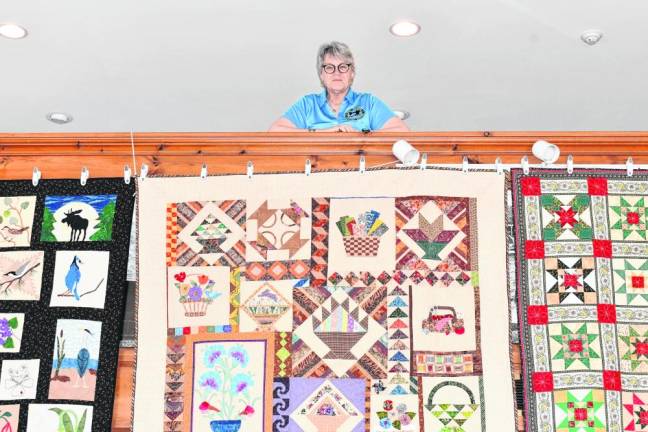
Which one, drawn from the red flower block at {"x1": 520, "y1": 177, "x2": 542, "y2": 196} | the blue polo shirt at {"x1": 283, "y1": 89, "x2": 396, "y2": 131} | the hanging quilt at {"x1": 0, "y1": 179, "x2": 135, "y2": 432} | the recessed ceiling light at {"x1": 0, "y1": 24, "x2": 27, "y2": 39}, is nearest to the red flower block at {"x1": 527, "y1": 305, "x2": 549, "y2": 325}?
the red flower block at {"x1": 520, "y1": 177, "x2": 542, "y2": 196}

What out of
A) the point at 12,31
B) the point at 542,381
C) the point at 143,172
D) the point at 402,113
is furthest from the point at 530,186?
the point at 12,31

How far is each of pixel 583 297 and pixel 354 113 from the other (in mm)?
1122

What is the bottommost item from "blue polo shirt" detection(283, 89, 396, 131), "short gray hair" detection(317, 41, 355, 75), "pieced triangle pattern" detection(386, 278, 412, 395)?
"pieced triangle pattern" detection(386, 278, 412, 395)

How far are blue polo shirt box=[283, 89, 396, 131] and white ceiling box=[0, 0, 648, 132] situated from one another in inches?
43.7

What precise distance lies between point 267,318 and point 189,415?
1.17ft

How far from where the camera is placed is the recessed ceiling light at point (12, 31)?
13.6ft

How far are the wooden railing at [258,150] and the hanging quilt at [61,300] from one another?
71 millimetres

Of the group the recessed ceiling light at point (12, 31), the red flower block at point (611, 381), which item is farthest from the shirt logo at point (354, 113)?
the recessed ceiling light at point (12, 31)

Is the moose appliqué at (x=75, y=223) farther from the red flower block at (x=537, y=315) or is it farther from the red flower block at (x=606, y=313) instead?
the red flower block at (x=606, y=313)

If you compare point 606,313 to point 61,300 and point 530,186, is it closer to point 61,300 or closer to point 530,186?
point 530,186

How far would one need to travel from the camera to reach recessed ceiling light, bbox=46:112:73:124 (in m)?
5.17

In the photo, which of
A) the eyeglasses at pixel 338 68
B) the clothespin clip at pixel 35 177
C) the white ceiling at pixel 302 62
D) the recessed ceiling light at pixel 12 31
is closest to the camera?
the clothespin clip at pixel 35 177

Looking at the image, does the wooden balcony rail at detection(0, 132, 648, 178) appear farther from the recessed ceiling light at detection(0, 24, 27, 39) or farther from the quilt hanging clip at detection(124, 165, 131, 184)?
the recessed ceiling light at detection(0, 24, 27, 39)

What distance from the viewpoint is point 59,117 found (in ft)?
17.1
